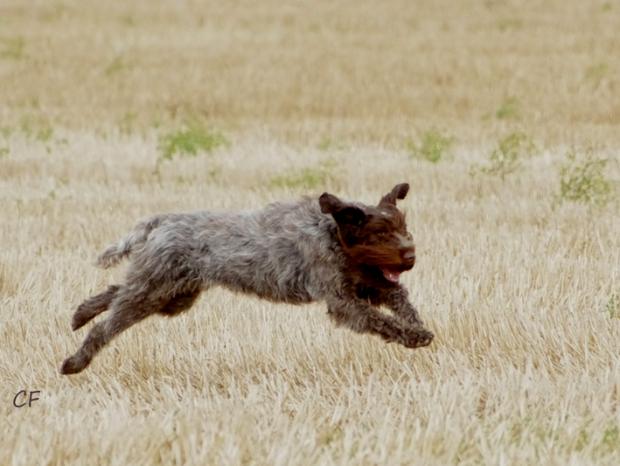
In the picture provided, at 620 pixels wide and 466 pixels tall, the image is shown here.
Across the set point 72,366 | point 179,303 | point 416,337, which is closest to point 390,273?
point 416,337

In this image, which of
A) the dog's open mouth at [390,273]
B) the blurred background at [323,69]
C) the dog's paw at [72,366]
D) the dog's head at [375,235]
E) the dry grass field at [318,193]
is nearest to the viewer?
the dry grass field at [318,193]

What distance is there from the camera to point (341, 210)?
5.55m

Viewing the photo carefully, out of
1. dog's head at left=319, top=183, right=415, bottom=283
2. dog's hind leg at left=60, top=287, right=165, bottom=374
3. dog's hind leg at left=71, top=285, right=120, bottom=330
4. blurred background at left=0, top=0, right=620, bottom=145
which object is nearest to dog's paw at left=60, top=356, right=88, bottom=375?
dog's hind leg at left=60, top=287, right=165, bottom=374

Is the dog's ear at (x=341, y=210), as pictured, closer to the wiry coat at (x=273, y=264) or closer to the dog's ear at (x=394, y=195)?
the wiry coat at (x=273, y=264)

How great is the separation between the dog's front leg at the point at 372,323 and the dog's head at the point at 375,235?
0.17 meters

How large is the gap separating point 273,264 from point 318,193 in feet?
24.6

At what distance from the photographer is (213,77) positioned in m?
24.2

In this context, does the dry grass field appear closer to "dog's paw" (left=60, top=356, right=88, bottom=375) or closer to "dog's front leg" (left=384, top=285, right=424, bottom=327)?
"dog's paw" (left=60, top=356, right=88, bottom=375)

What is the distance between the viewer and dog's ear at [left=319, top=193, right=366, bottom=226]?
5527mm

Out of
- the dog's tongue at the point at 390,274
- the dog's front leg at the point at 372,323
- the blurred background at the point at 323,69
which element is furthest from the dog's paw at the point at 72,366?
the blurred background at the point at 323,69

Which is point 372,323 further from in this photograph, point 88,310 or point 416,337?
point 88,310

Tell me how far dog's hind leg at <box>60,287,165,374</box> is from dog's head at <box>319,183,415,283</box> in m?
1.15

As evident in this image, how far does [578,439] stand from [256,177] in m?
10.3

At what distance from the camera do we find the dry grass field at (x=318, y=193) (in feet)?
A: 15.8
